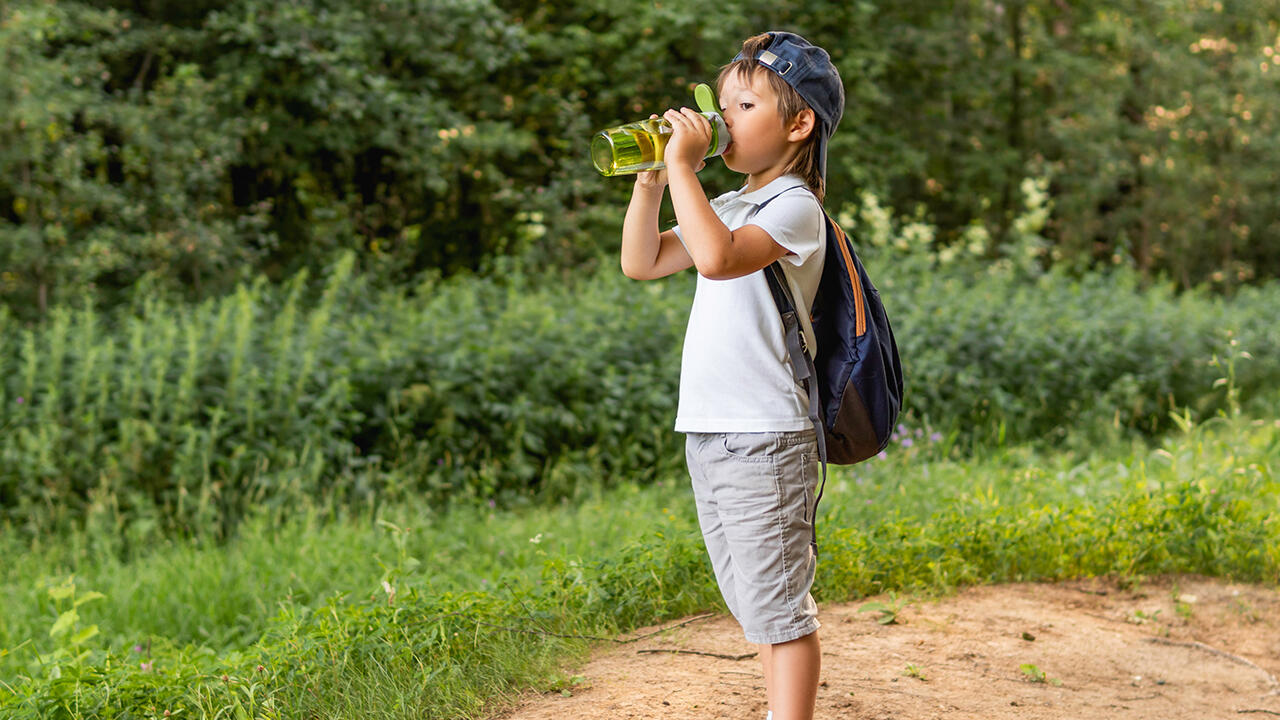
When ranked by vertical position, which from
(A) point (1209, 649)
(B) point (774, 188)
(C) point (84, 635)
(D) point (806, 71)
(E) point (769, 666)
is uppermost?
(D) point (806, 71)

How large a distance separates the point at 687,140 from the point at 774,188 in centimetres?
24

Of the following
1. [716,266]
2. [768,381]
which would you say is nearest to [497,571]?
[768,381]

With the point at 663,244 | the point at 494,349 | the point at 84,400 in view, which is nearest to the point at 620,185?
the point at 494,349

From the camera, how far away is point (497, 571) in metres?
4.12

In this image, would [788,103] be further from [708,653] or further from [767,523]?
[708,653]

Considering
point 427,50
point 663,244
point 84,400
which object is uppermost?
point 427,50

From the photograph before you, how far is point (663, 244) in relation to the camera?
8.04ft

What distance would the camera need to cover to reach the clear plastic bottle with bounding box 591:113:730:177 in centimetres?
213

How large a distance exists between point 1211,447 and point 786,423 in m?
4.43

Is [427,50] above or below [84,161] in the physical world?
above

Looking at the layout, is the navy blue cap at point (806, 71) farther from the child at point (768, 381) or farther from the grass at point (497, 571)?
the grass at point (497, 571)

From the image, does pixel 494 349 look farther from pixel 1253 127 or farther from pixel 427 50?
pixel 1253 127

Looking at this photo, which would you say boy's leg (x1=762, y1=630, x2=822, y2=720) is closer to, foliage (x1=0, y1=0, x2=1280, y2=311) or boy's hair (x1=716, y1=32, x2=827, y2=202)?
boy's hair (x1=716, y1=32, x2=827, y2=202)

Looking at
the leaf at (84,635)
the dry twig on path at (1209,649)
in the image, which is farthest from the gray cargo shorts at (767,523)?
the dry twig on path at (1209,649)
